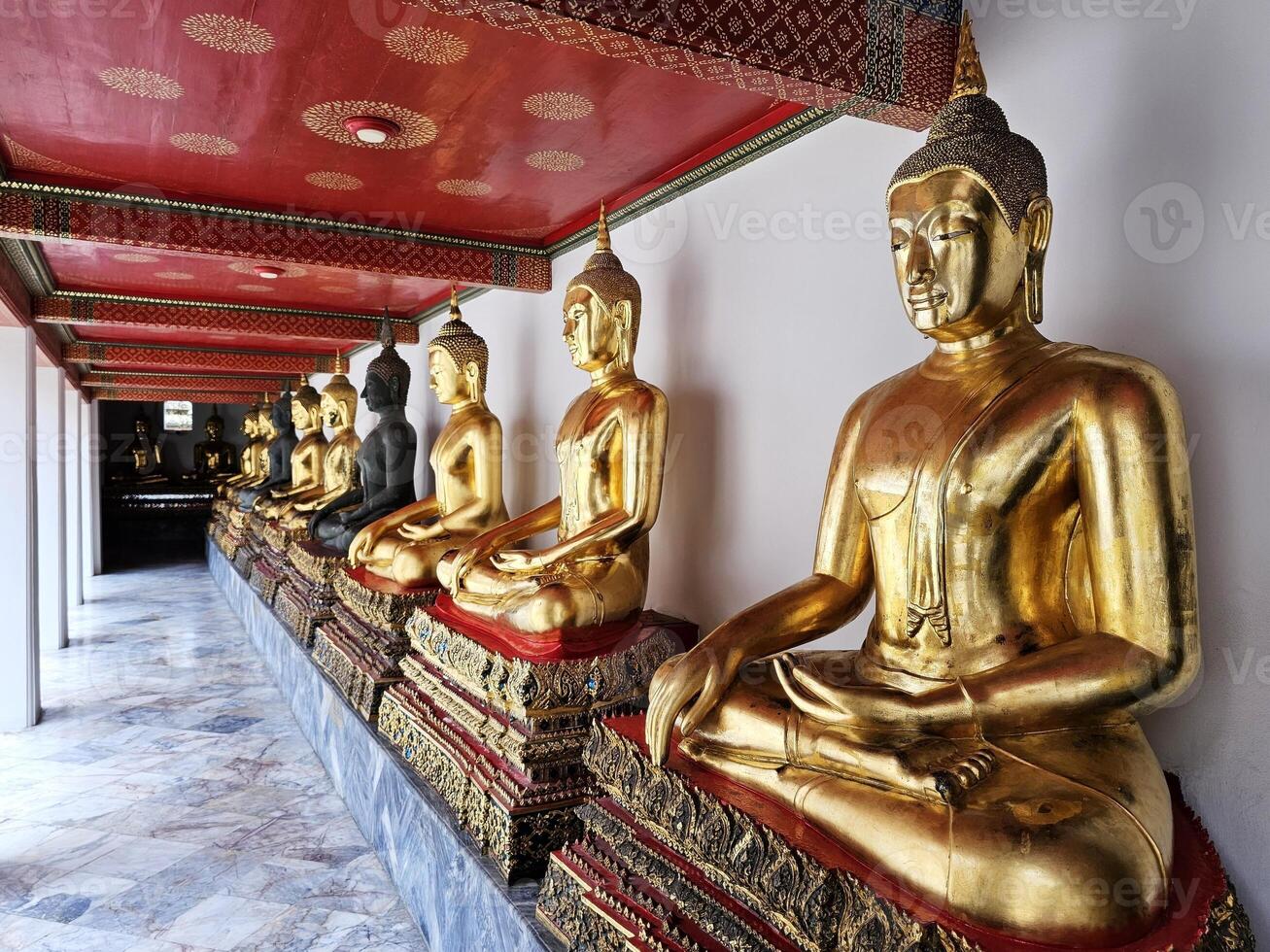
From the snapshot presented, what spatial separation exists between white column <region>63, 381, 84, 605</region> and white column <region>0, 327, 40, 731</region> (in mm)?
3466

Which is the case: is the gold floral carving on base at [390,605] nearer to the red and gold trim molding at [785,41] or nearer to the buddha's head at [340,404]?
the red and gold trim molding at [785,41]

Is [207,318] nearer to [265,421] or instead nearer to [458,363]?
[458,363]

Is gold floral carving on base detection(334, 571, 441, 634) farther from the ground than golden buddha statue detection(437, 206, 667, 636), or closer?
closer

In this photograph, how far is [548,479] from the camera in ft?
14.4

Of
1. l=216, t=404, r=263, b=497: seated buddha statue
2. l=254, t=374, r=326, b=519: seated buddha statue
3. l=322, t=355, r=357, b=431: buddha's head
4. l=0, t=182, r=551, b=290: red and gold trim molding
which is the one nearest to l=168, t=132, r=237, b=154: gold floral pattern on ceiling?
l=0, t=182, r=551, b=290: red and gold trim molding

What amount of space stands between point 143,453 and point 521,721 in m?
17.3

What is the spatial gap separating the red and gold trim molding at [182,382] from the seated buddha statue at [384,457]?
17.9 ft

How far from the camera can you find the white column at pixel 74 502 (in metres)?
8.50

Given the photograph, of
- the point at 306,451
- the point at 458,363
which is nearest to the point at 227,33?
the point at 458,363

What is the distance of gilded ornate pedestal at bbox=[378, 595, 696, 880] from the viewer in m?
2.25

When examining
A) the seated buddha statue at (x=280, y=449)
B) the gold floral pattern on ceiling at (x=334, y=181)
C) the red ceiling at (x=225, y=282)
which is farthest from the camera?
the seated buddha statue at (x=280, y=449)
